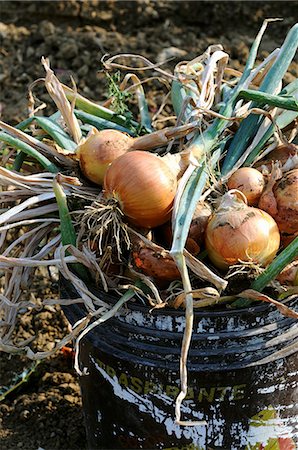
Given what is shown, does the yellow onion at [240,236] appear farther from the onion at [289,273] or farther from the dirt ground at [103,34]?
the dirt ground at [103,34]

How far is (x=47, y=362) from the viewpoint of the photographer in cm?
213

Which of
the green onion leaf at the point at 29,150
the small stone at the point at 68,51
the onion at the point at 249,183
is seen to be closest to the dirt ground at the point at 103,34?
the small stone at the point at 68,51

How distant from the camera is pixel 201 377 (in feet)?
4.28

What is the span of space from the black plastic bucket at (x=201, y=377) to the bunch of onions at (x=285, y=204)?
162 millimetres

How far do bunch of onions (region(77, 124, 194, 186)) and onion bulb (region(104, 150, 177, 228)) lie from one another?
8 cm

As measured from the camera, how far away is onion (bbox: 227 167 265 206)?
1.36 meters

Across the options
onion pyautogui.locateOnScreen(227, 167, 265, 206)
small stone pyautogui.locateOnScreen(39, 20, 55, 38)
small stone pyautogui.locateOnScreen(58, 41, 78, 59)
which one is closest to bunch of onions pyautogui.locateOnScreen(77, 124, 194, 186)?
onion pyautogui.locateOnScreen(227, 167, 265, 206)

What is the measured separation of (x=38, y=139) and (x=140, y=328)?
1.80 ft

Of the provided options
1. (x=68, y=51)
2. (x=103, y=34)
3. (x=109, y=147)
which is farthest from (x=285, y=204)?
(x=103, y=34)

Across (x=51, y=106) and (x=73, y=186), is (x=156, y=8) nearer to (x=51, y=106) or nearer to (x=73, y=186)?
(x=51, y=106)

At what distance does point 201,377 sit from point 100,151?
0.47 m

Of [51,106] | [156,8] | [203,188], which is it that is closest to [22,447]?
[203,188]

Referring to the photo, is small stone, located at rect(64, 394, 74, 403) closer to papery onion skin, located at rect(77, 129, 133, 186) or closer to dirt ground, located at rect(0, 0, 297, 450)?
papery onion skin, located at rect(77, 129, 133, 186)

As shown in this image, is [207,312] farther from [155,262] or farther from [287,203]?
[287,203]
